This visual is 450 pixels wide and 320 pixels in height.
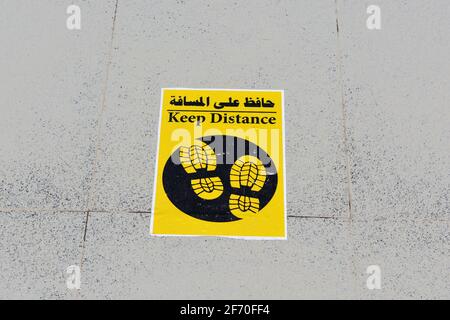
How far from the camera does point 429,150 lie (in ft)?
12.7

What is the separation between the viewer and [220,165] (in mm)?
3770

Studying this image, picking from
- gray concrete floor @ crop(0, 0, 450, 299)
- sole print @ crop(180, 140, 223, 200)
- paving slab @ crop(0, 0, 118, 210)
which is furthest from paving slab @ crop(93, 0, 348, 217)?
sole print @ crop(180, 140, 223, 200)

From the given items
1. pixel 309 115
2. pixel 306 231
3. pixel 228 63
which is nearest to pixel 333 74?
pixel 309 115

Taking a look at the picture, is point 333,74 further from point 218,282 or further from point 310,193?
point 218,282

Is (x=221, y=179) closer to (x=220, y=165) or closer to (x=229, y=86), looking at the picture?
(x=220, y=165)

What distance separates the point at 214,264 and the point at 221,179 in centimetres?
65

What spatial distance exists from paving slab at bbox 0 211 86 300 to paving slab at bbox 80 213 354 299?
0.13 m

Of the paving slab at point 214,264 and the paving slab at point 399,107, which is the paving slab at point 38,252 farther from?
the paving slab at point 399,107

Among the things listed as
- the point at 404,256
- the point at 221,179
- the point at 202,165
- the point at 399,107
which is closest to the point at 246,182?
the point at 221,179

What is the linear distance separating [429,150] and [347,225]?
947mm

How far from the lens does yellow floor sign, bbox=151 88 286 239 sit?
11.7ft

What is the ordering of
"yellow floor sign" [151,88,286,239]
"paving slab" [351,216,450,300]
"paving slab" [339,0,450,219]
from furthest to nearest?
"paving slab" [339,0,450,219] → "yellow floor sign" [151,88,286,239] → "paving slab" [351,216,450,300]

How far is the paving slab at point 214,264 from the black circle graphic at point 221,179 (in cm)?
22

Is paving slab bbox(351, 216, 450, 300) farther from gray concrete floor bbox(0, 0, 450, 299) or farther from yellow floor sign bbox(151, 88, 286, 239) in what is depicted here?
yellow floor sign bbox(151, 88, 286, 239)
